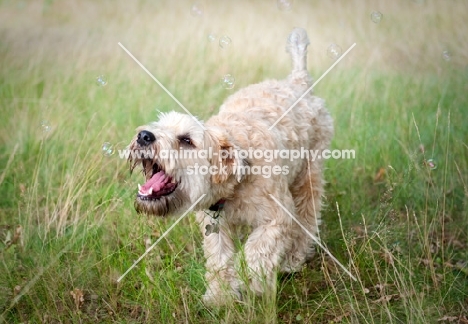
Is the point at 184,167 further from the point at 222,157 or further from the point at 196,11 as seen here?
the point at 196,11

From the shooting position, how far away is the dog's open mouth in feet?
16.0

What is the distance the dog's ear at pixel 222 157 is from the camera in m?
4.80

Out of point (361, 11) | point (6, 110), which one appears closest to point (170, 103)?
point (6, 110)

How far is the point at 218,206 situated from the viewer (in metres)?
5.17

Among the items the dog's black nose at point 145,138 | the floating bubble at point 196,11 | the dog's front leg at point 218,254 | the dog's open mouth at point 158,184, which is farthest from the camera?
the floating bubble at point 196,11

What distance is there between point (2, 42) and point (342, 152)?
21.8ft

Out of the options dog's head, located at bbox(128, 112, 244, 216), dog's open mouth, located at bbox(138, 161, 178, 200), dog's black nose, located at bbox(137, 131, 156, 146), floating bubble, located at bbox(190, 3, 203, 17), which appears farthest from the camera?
floating bubble, located at bbox(190, 3, 203, 17)

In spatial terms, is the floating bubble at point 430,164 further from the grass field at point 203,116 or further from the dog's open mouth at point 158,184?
the dog's open mouth at point 158,184

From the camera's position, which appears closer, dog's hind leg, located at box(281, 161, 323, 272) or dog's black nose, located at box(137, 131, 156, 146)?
dog's black nose, located at box(137, 131, 156, 146)

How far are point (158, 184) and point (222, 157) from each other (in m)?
0.59

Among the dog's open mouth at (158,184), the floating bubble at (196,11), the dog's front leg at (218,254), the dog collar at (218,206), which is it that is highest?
the floating bubble at (196,11)

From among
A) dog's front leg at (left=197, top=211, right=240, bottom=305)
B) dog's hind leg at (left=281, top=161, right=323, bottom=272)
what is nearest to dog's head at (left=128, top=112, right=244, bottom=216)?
dog's front leg at (left=197, top=211, right=240, bottom=305)

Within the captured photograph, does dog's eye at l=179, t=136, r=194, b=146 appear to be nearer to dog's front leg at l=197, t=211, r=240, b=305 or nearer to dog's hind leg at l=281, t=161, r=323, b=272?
dog's front leg at l=197, t=211, r=240, b=305

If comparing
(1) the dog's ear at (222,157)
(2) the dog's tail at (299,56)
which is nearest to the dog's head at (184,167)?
(1) the dog's ear at (222,157)
